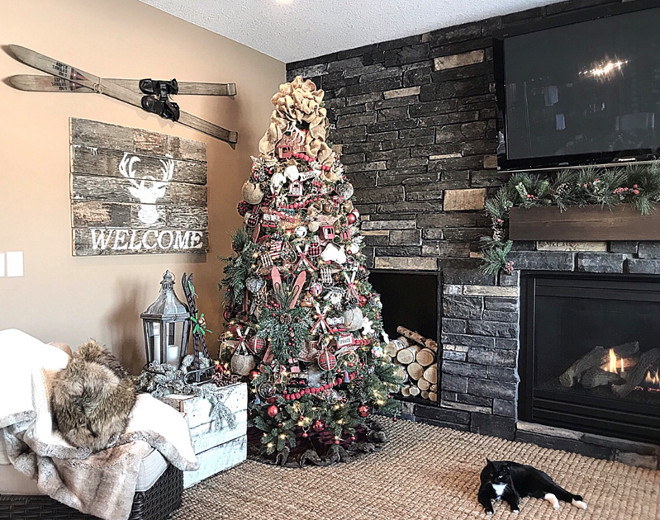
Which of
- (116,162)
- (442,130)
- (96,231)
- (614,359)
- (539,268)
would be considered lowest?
(614,359)

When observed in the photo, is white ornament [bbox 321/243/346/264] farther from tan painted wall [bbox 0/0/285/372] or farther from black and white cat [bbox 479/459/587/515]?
black and white cat [bbox 479/459/587/515]

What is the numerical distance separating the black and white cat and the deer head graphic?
2150 mm

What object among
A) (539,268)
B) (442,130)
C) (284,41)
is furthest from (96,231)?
(539,268)

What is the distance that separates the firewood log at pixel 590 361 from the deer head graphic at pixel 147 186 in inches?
96.6

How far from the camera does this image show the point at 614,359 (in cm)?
291

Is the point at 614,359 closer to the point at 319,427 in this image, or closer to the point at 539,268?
the point at 539,268

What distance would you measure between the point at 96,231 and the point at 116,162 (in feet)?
1.25

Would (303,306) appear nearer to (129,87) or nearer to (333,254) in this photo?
(333,254)

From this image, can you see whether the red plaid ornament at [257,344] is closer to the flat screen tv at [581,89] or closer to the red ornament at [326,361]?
the red ornament at [326,361]

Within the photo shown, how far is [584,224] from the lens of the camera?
2727 millimetres

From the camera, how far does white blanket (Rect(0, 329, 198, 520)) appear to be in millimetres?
1824

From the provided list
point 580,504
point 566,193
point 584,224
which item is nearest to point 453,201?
point 566,193

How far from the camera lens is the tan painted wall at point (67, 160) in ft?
8.03

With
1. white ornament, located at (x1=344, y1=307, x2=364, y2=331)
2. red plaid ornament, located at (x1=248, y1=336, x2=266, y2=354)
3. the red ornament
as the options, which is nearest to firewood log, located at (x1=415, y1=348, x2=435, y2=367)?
white ornament, located at (x1=344, y1=307, x2=364, y2=331)
